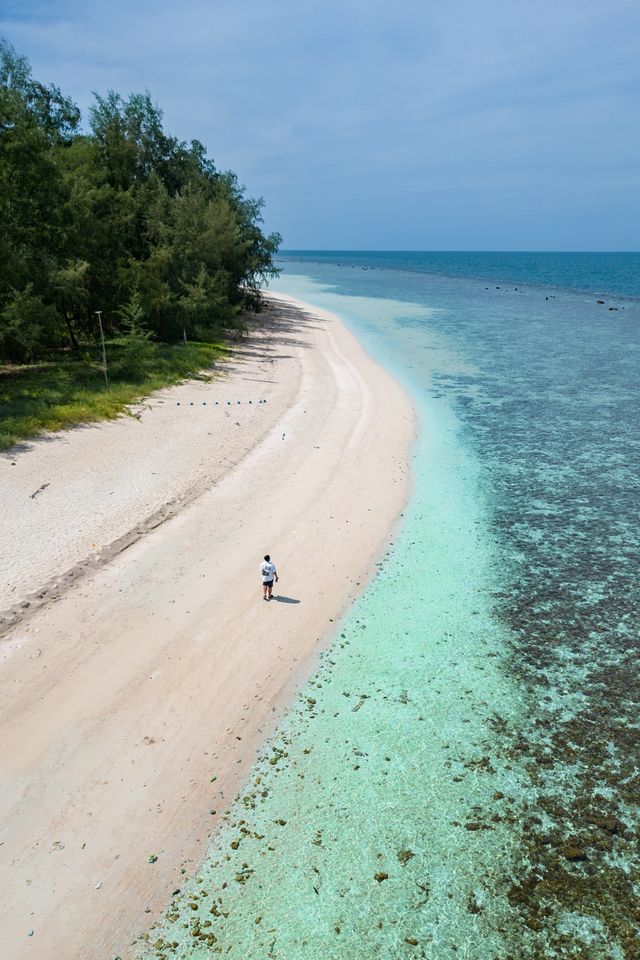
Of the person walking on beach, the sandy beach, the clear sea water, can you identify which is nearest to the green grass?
the sandy beach

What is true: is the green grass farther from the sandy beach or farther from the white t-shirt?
the white t-shirt

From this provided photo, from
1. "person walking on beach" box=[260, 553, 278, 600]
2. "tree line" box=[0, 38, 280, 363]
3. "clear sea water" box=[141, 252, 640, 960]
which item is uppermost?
"tree line" box=[0, 38, 280, 363]

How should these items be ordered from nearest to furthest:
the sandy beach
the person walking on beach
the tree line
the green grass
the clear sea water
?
the clear sea water < the sandy beach < the person walking on beach < the green grass < the tree line

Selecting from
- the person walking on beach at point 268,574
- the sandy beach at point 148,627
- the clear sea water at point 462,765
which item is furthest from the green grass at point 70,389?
the clear sea water at point 462,765

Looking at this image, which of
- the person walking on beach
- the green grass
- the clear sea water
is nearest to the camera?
the clear sea water

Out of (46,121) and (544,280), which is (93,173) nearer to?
(46,121)

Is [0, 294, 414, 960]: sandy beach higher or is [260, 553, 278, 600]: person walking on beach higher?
[260, 553, 278, 600]: person walking on beach

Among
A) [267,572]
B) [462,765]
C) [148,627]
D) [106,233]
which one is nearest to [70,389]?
[106,233]

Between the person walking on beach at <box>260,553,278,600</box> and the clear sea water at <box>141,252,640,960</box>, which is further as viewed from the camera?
the person walking on beach at <box>260,553,278,600</box>

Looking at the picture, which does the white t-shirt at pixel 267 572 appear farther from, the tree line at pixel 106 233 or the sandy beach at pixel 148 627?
the tree line at pixel 106 233

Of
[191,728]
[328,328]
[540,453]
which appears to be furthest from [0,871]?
[328,328]
